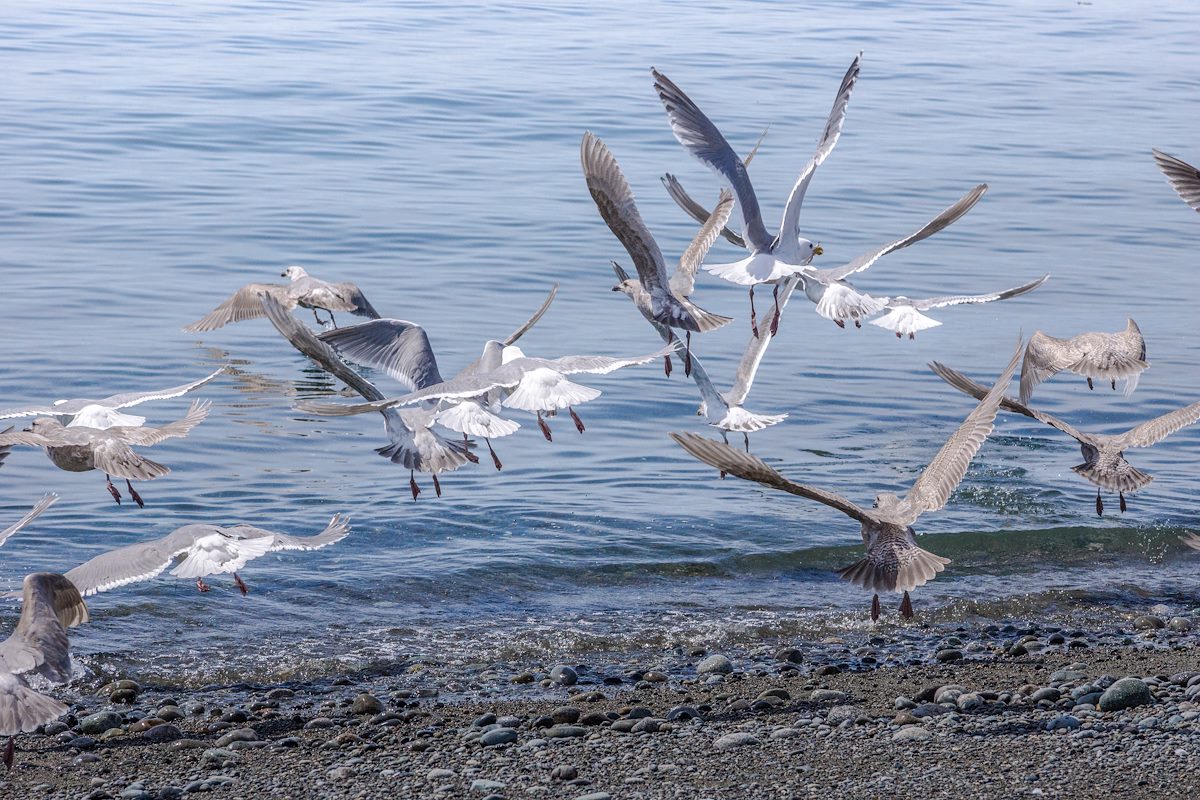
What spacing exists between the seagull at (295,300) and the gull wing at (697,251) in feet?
13.8

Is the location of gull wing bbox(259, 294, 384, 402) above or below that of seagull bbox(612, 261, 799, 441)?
above

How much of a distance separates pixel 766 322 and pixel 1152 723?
13.8 ft

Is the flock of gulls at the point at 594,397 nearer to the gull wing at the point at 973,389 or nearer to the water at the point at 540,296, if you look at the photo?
the gull wing at the point at 973,389

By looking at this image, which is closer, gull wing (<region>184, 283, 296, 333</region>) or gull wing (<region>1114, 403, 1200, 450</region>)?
gull wing (<region>1114, 403, 1200, 450</region>)

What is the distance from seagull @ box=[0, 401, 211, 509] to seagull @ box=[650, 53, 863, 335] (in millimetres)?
3393

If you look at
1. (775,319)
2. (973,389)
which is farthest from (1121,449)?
(775,319)

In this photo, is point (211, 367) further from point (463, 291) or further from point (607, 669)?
point (607, 669)

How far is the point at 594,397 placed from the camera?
28.3 ft

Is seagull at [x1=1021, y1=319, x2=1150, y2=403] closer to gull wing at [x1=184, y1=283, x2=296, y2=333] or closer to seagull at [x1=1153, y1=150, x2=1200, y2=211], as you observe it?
seagull at [x1=1153, y1=150, x2=1200, y2=211]

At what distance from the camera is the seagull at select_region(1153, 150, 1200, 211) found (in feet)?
38.7

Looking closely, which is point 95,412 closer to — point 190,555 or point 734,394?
point 190,555

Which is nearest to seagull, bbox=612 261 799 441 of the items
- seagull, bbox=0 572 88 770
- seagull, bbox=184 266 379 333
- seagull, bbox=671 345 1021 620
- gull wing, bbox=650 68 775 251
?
gull wing, bbox=650 68 775 251

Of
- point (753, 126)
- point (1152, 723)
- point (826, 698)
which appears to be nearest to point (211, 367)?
point (826, 698)

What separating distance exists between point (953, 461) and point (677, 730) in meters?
2.11
